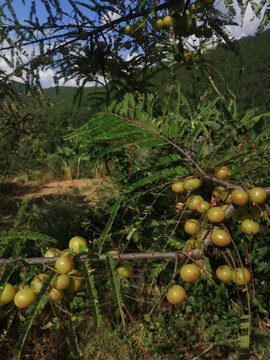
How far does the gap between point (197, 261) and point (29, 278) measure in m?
2.06

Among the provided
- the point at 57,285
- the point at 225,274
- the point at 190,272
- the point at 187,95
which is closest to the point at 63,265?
the point at 57,285

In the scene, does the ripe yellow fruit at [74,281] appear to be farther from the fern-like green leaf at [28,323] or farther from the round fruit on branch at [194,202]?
the round fruit on branch at [194,202]

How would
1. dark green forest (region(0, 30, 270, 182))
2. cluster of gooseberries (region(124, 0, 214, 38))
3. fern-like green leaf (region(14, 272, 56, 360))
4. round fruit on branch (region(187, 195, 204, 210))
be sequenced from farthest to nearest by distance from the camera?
1. dark green forest (region(0, 30, 270, 182))
2. cluster of gooseberries (region(124, 0, 214, 38))
3. round fruit on branch (region(187, 195, 204, 210))
4. fern-like green leaf (region(14, 272, 56, 360))

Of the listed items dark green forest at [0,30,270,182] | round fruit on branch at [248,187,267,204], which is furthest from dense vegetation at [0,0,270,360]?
dark green forest at [0,30,270,182]

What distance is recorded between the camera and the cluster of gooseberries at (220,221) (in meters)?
0.67

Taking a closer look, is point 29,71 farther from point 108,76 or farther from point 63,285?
point 63,285

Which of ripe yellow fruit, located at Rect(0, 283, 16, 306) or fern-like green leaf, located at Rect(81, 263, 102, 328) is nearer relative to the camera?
fern-like green leaf, located at Rect(81, 263, 102, 328)

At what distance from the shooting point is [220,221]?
0.70m

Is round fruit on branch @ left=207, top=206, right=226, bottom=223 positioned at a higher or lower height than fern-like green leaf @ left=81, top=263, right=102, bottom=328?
higher

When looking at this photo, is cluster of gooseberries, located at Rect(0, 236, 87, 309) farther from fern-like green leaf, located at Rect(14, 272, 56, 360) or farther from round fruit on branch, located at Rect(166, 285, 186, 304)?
round fruit on branch, located at Rect(166, 285, 186, 304)

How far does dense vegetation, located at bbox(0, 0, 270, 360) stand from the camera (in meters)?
0.70

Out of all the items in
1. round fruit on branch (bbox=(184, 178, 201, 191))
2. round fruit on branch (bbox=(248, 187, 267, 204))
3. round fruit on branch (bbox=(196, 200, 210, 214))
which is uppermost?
round fruit on branch (bbox=(184, 178, 201, 191))

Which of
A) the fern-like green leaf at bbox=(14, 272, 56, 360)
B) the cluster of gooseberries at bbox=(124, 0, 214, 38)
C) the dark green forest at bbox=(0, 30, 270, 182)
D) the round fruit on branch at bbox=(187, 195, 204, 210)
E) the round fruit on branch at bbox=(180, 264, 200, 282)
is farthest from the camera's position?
the dark green forest at bbox=(0, 30, 270, 182)

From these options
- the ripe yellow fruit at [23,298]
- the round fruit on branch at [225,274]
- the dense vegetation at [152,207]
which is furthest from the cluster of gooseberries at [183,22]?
the ripe yellow fruit at [23,298]
